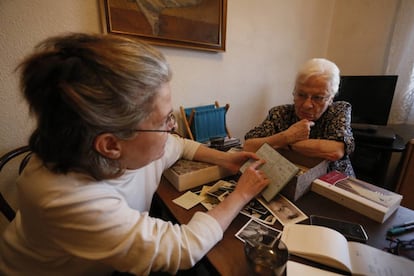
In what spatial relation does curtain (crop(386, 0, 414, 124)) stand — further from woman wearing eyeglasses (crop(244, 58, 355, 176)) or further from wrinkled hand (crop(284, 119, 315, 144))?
wrinkled hand (crop(284, 119, 315, 144))

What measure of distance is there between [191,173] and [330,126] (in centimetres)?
87

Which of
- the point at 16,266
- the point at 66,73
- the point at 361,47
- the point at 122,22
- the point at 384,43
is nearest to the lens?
the point at 66,73

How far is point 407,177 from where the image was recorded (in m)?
1.67

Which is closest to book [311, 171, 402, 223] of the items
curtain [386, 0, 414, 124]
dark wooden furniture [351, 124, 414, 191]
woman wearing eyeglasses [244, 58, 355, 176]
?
woman wearing eyeglasses [244, 58, 355, 176]

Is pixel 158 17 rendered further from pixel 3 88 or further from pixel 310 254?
pixel 310 254

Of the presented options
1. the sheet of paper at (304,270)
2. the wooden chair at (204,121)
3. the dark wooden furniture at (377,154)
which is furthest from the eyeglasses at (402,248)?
the dark wooden furniture at (377,154)

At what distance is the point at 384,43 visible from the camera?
209 centimetres

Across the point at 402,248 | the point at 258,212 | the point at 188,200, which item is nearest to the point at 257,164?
the point at 258,212

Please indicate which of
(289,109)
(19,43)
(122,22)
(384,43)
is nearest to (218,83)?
(289,109)

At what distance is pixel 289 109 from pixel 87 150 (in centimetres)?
128

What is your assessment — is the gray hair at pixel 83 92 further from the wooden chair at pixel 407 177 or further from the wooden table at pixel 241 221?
the wooden chair at pixel 407 177

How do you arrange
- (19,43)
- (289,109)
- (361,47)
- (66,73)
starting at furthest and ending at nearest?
(361,47) < (289,109) < (19,43) < (66,73)

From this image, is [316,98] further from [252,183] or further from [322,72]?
[252,183]

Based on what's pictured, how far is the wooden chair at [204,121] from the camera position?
1.63 meters
